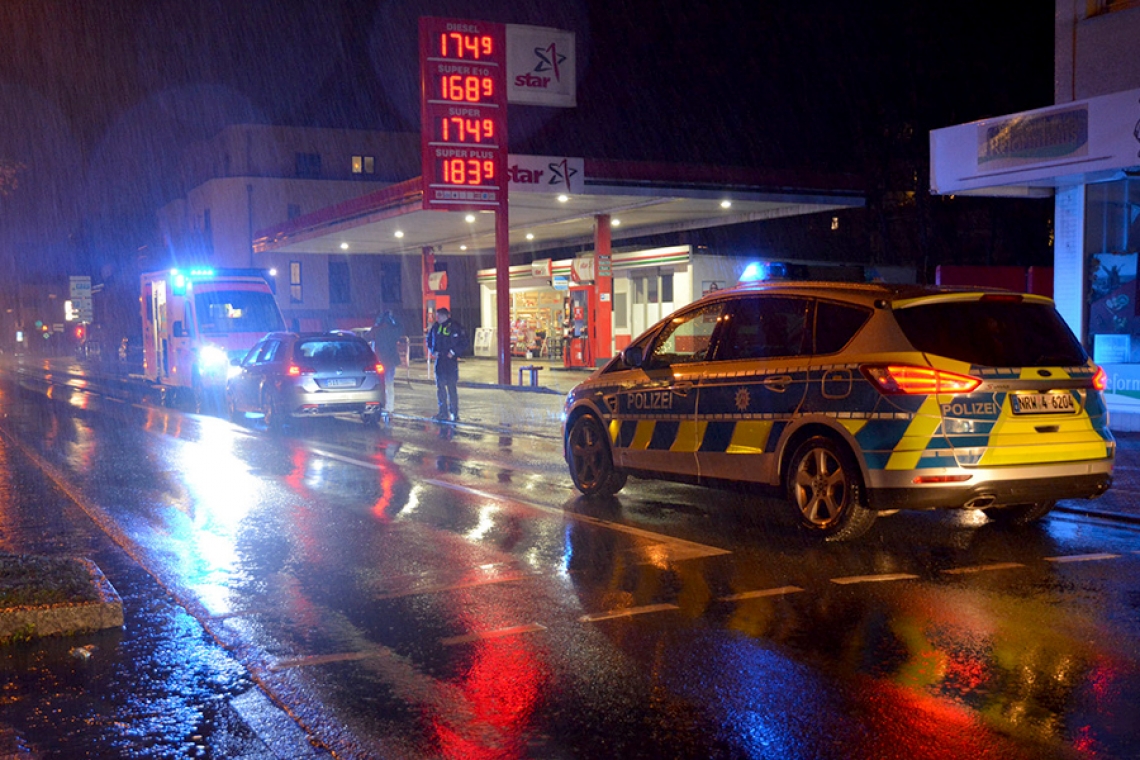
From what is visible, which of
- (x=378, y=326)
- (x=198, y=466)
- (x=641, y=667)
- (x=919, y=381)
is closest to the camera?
(x=641, y=667)

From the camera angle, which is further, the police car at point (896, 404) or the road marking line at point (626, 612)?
the police car at point (896, 404)

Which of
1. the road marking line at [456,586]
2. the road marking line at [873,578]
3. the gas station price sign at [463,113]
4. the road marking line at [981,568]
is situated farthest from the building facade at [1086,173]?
the gas station price sign at [463,113]

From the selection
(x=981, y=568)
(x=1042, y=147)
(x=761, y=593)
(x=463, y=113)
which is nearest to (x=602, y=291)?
(x=463, y=113)

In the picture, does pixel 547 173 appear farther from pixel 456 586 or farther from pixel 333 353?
pixel 456 586

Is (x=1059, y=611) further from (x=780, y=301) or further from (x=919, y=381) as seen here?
(x=780, y=301)

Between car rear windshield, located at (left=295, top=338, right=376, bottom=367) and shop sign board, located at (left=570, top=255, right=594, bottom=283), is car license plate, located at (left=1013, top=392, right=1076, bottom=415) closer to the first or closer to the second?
car rear windshield, located at (left=295, top=338, right=376, bottom=367)

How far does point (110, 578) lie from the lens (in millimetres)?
7359

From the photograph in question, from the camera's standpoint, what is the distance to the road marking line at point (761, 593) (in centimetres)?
646

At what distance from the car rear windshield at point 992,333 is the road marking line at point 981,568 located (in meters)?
1.30

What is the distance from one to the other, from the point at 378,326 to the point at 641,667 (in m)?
17.2

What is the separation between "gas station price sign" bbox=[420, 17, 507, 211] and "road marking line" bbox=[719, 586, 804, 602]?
18.5 metres

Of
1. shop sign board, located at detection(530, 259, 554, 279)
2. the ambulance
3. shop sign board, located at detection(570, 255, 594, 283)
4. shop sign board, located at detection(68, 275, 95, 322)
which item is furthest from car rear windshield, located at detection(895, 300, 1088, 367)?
shop sign board, located at detection(68, 275, 95, 322)

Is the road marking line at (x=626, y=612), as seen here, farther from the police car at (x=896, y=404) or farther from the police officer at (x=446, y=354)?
the police officer at (x=446, y=354)

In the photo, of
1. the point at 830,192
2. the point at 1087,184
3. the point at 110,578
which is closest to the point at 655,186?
the point at 830,192
